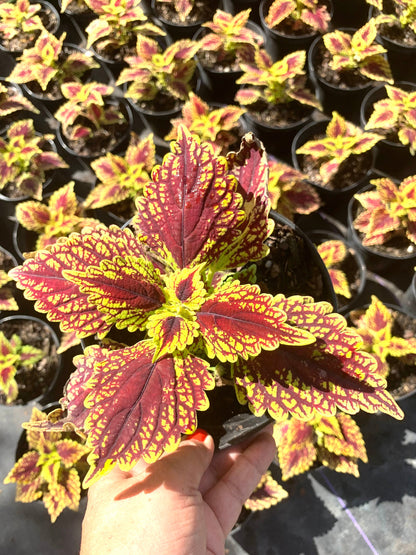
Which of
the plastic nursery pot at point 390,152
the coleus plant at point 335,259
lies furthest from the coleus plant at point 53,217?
the plastic nursery pot at point 390,152

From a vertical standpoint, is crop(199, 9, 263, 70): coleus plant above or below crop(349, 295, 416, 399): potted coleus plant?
above

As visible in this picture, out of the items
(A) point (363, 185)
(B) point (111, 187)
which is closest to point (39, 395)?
(B) point (111, 187)

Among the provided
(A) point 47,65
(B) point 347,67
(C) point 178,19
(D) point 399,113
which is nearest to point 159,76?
(A) point 47,65

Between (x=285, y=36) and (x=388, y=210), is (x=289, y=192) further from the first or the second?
(x=285, y=36)

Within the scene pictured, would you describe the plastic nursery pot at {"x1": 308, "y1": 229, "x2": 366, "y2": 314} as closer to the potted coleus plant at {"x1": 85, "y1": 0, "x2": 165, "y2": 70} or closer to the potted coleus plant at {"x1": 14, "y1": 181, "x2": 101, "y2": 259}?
the potted coleus plant at {"x1": 14, "y1": 181, "x2": 101, "y2": 259}

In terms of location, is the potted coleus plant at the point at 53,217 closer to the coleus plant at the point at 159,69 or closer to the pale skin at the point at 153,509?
the coleus plant at the point at 159,69

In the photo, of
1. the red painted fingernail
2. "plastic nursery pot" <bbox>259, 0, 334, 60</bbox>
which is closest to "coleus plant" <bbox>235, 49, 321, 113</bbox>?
"plastic nursery pot" <bbox>259, 0, 334, 60</bbox>
